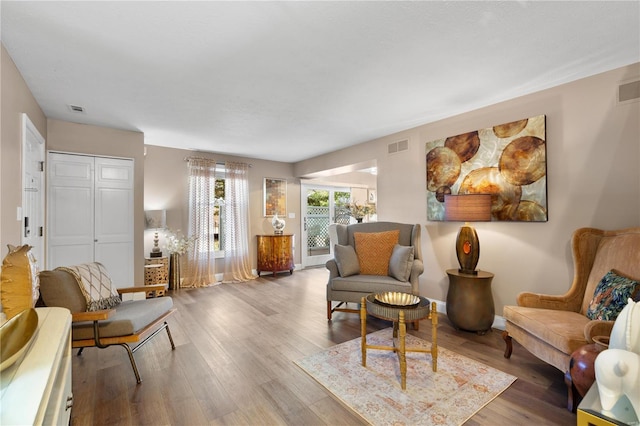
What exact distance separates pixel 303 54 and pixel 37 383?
2244 millimetres

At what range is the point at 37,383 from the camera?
29.3 inches

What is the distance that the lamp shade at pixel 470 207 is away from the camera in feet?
8.90

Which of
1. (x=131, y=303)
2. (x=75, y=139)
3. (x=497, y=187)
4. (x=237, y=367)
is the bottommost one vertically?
(x=237, y=367)

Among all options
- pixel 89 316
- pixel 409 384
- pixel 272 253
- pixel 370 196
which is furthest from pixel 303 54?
pixel 370 196

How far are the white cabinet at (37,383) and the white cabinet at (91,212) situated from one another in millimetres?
3121

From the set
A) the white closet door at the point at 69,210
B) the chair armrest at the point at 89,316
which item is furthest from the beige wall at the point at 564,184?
the white closet door at the point at 69,210

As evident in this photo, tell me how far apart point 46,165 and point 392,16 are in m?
4.24

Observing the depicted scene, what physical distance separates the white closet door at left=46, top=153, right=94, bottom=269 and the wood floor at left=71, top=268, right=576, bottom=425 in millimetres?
1610

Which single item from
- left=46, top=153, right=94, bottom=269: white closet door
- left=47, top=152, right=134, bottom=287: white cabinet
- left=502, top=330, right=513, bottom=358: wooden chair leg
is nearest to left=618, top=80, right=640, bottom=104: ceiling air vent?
left=502, top=330, right=513, bottom=358: wooden chair leg

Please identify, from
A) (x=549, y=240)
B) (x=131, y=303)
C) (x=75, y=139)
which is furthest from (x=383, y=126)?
(x=75, y=139)

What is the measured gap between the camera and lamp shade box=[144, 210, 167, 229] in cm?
436

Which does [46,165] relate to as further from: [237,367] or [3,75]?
[237,367]

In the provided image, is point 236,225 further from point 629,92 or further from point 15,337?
point 629,92

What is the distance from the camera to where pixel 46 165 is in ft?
11.3
